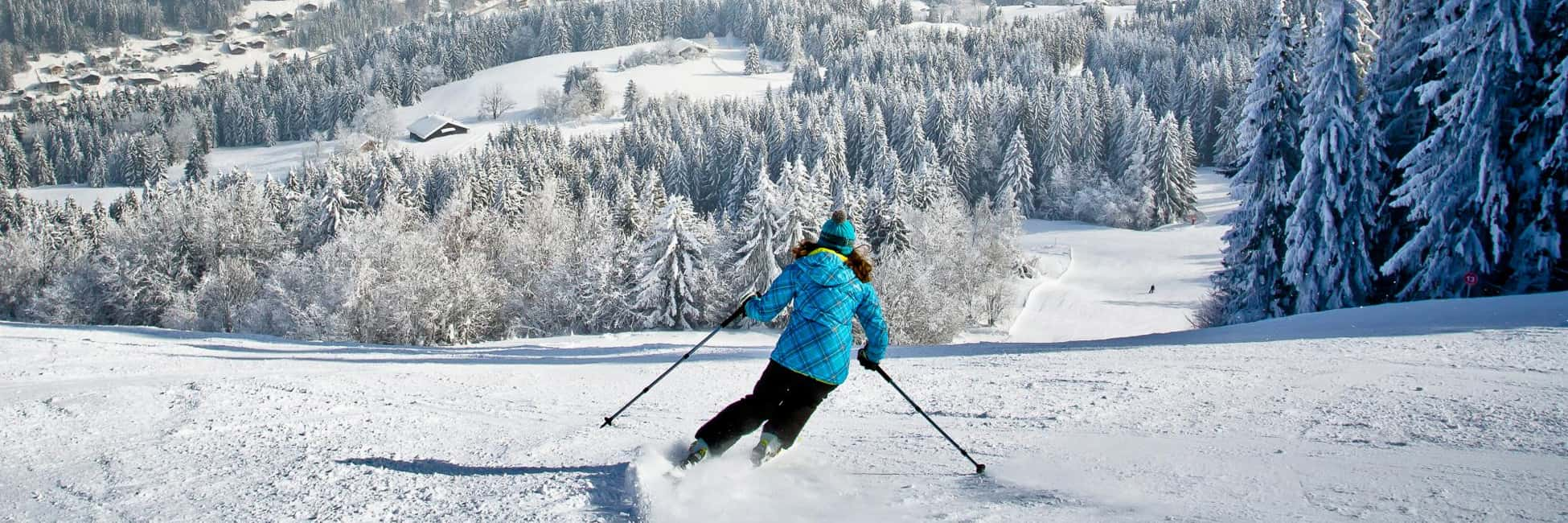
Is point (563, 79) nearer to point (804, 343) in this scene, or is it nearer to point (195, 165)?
point (195, 165)

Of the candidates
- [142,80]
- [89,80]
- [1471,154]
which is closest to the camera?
[1471,154]

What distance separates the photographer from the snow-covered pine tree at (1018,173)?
70.1 metres

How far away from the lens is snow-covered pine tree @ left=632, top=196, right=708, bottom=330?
35.4 meters

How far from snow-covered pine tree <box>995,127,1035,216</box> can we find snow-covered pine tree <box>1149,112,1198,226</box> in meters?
9.79

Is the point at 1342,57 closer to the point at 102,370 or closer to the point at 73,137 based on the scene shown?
the point at 102,370

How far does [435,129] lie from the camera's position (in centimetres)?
11150

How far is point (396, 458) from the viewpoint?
5.47 m

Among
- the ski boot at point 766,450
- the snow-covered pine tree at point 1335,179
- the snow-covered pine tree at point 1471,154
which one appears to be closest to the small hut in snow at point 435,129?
the snow-covered pine tree at point 1335,179

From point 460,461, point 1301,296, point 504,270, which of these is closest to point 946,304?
point 1301,296

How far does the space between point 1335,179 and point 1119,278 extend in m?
33.1

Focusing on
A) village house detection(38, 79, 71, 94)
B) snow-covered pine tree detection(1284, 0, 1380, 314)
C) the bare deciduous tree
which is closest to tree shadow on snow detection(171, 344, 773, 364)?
snow-covered pine tree detection(1284, 0, 1380, 314)

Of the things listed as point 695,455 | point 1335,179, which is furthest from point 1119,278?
point 695,455

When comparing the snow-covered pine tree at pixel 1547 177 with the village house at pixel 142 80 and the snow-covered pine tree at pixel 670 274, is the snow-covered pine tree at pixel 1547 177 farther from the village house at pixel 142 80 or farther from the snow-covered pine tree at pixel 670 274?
the village house at pixel 142 80

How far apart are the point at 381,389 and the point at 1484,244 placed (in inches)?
802
